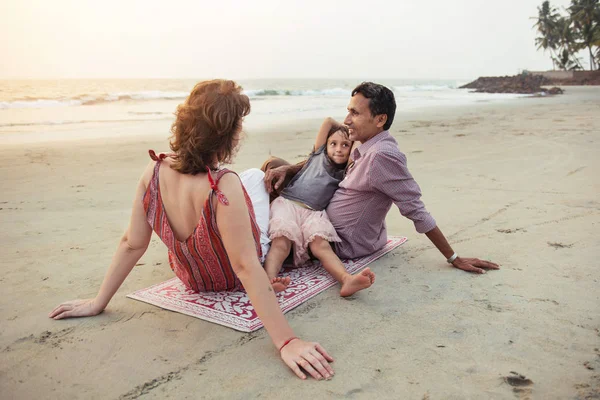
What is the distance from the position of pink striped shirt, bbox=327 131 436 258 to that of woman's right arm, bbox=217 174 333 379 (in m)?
1.16

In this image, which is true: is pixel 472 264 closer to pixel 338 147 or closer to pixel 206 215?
pixel 338 147

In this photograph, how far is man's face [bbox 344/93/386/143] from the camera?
3.14 meters

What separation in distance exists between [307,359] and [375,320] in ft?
Answer: 1.97

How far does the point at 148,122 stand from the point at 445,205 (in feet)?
35.7

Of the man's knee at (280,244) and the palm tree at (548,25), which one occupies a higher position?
the palm tree at (548,25)

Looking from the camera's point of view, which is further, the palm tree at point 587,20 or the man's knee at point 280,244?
the palm tree at point 587,20

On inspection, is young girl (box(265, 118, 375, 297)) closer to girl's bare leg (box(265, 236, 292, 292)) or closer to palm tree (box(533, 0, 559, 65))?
girl's bare leg (box(265, 236, 292, 292))

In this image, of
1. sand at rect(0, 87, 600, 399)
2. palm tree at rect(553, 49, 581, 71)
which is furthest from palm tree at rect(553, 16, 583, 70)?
sand at rect(0, 87, 600, 399)

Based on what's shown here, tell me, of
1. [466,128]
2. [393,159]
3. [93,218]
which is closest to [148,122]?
[466,128]

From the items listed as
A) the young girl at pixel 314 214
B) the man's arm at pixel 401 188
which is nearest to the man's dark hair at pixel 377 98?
the man's arm at pixel 401 188

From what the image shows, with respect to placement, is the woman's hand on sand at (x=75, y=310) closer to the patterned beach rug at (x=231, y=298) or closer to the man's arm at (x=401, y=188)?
the patterned beach rug at (x=231, y=298)

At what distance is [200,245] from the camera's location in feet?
8.10

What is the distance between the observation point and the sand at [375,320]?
1.96 metres

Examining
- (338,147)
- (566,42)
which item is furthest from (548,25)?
(338,147)
